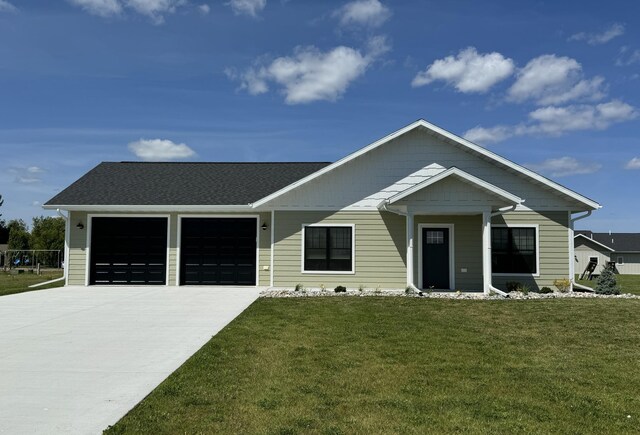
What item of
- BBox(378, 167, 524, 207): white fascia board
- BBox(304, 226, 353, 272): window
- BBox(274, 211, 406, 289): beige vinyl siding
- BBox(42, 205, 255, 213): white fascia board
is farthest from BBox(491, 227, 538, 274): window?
BBox(42, 205, 255, 213): white fascia board

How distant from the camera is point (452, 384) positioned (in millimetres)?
6023

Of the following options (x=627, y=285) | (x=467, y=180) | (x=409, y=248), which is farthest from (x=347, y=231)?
(x=627, y=285)

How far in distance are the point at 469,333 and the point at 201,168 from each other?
15035mm

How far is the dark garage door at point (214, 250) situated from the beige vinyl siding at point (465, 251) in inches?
232

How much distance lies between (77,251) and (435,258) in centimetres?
1266

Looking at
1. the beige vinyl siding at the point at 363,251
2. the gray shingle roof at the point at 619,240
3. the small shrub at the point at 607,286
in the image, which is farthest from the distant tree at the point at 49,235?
the gray shingle roof at the point at 619,240

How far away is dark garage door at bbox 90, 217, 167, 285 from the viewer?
57.4 ft

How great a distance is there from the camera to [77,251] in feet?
57.3

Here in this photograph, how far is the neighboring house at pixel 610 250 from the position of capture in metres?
50.1

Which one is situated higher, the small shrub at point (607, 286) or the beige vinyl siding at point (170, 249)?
the beige vinyl siding at point (170, 249)

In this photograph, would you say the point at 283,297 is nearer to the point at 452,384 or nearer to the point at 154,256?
the point at 154,256

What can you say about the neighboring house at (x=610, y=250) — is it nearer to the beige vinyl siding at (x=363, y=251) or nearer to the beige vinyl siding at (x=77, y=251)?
the beige vinyl siding at (x=363, y=251)

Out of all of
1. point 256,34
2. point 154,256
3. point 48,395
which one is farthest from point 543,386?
point 154,256

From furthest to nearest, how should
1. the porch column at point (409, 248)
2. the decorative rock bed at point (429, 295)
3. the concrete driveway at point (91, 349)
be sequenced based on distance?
the porch column at point (409, 248) < the decorative rock bed at point (429, 295) < the concrete driveway at point (91, 349)
